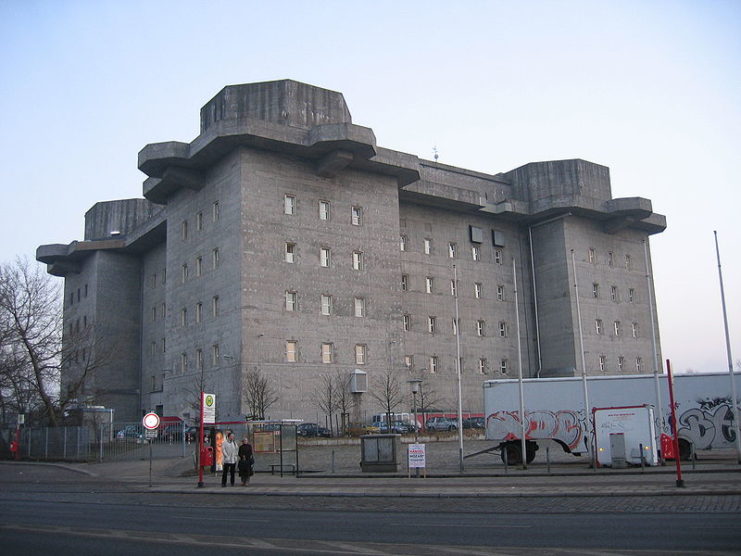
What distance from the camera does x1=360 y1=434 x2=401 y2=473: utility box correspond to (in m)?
32.3

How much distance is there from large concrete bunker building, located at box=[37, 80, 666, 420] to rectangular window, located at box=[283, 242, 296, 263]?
0.19m

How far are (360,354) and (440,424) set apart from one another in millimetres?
8442

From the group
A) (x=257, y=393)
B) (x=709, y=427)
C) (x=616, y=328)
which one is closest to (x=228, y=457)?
(x=709, y=427)

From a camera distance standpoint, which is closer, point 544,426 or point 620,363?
point 544,426

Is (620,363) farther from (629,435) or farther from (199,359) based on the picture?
(629,435)

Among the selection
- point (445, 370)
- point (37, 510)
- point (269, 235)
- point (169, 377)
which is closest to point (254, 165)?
point (269, 235)

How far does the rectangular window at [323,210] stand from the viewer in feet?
206

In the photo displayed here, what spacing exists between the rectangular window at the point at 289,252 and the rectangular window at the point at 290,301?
2.53 metres

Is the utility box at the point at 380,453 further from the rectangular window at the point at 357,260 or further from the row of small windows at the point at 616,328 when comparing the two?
the row of small windows at the point at 616,328

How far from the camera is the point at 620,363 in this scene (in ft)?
264

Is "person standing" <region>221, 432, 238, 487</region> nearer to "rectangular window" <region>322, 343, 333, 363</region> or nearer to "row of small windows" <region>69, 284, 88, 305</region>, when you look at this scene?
"rectangular window" <region>322, 343, 333, 363</region>

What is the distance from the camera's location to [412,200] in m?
74.6

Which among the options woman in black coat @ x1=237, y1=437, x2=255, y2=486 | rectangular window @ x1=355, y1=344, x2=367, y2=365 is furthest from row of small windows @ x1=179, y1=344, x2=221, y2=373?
woman in black coat @ x1=237, y1=437, x2=255, y2=486

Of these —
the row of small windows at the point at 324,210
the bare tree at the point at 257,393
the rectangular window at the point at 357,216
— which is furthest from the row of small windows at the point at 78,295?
the bare tree at the point at 257,393
